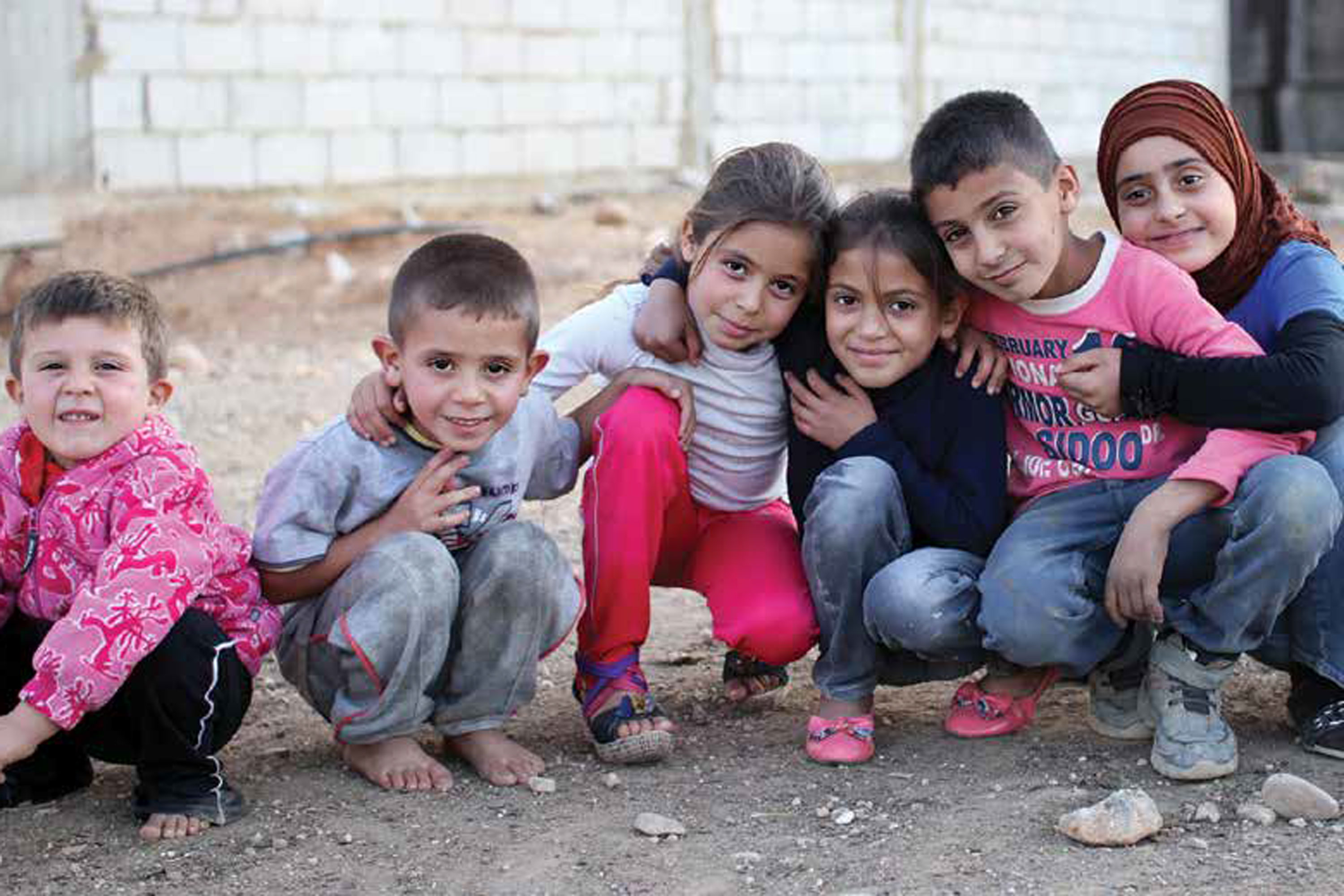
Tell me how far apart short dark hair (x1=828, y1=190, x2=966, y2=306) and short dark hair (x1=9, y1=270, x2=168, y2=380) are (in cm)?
128

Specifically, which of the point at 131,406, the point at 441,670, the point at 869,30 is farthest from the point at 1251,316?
the point at 869,30

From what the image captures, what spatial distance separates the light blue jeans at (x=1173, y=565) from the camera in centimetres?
290

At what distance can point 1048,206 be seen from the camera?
10.2 feet

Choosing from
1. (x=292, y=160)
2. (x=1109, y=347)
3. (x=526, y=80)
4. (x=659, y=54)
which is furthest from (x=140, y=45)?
(x=1109, y=347)

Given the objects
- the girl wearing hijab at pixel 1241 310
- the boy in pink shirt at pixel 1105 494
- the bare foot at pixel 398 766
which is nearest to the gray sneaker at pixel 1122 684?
the boy in pink shirt at pixel 1105 494

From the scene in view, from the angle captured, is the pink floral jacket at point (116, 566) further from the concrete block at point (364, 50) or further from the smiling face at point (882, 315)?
the concrete block at point (364, 50)

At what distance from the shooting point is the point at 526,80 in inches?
421

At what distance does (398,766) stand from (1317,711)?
68.0 inches

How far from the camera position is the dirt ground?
2.62 metres

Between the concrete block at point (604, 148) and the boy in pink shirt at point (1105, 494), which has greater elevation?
the concrete block at point (604, 148)

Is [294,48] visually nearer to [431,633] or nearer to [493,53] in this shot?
[493,53]

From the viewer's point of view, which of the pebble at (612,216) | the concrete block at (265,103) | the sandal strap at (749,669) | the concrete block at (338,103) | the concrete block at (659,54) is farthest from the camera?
the concrete block at (659,54)

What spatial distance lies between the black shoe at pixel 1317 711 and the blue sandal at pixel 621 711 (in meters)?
1.20

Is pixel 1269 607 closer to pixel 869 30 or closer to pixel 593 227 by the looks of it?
pixel 593 227
